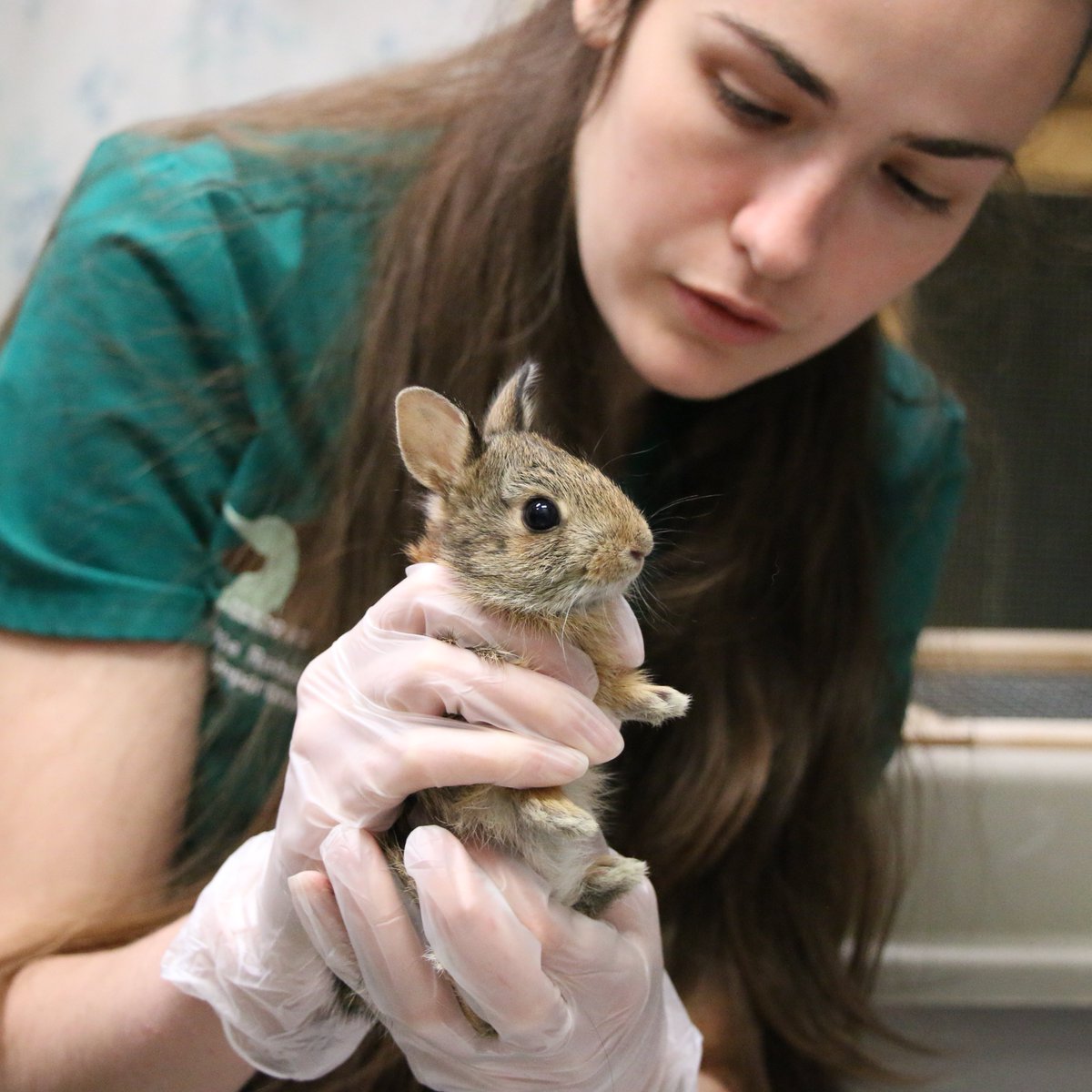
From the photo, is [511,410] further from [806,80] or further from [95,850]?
[95,850]

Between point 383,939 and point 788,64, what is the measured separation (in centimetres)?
74

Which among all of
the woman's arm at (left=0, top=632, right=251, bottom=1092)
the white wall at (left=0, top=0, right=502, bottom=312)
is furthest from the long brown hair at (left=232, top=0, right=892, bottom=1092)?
the white wall at (left=0, top=0, right=502, bottom=312)

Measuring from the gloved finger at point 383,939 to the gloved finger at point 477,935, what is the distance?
0.03 m

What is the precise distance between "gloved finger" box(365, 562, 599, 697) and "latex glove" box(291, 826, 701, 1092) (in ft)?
0.46

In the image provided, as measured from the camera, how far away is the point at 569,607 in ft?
2.41

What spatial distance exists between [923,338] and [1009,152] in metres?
0.62

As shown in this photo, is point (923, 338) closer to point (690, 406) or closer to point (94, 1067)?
point (690, 406)

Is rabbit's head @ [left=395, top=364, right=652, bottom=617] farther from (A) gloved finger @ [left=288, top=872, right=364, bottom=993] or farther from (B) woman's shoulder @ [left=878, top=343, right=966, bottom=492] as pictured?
(B) woman's shoulder @ [left=878, top=343, right=966, bottom=492]

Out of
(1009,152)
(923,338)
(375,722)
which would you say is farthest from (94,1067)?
(923,338)

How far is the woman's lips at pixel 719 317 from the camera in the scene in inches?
37.2

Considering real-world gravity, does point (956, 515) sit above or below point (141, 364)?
below

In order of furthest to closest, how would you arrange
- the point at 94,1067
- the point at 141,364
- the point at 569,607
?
the point at 141,364 → the point at 94,1067 → the point at 569,607

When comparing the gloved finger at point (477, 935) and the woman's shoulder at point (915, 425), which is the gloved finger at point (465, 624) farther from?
the woman's shoulder at point (915, 425)

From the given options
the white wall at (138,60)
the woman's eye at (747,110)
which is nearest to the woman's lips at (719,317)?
the woman's eye at (747,110)
